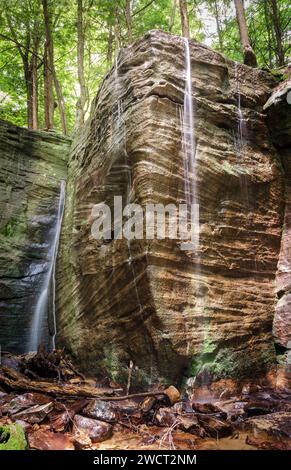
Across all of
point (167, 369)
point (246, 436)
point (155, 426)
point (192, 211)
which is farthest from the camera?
point (192, 211)

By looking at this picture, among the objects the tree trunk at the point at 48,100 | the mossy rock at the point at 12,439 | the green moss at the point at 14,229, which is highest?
the tree trunk at the point at 48,100

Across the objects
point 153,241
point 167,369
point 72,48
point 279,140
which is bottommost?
point 167,369

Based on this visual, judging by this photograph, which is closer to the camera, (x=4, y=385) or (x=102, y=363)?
(x=4, y=385)

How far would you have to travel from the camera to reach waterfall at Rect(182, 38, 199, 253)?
6.02m

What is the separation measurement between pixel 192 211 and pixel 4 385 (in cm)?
405

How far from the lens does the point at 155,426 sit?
178 inches

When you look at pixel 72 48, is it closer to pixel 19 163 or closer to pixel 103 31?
pixel 103 31

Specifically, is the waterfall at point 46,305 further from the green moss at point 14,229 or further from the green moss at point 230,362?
the green moss at point 230,362

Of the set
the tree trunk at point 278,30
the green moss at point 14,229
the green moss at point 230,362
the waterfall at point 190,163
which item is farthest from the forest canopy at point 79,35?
the green moss at point 230,362

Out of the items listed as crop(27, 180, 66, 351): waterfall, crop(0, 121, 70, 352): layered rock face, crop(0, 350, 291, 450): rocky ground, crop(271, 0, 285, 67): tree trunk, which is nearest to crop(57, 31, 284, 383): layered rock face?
crop(0, 350, 291, 450): rocky ground

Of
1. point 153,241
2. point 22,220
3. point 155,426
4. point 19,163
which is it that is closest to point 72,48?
point 19,163

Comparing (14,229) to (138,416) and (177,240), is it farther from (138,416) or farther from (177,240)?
(138,416)

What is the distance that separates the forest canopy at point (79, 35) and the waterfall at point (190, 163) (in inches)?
275

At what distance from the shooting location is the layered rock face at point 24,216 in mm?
8086
